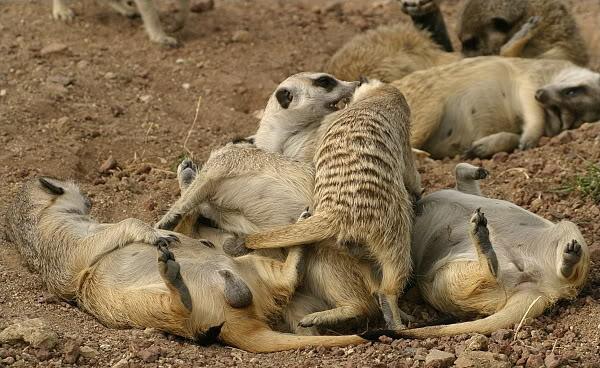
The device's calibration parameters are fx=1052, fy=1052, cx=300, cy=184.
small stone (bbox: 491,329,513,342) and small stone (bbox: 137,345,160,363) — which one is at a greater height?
small stone (bbox: 137,345,160,363)

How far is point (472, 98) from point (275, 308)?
266cm

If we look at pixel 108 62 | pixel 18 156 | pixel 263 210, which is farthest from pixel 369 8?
pixel 263 210

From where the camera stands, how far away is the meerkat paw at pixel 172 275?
3.46m

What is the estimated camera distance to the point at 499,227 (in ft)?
13.1

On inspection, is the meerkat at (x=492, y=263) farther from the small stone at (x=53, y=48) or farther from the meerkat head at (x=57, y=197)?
the small stone at (x=53, y=48)

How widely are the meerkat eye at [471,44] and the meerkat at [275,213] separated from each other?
3.16 metres

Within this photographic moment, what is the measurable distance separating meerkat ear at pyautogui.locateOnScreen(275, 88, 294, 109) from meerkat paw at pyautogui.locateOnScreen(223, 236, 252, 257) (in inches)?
31.7

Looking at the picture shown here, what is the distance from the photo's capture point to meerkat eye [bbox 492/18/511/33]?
704 centimetres

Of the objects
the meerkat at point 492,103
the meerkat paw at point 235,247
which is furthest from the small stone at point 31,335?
the meerkat at point 492,103

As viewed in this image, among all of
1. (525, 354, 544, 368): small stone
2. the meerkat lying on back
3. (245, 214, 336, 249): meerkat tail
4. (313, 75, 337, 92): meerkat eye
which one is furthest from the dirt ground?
(313, 75, 337, 92): meerkat eye

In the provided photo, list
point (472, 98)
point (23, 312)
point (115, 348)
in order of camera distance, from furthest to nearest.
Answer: point (472, 98) < point (23, 312) < point (115, 348)

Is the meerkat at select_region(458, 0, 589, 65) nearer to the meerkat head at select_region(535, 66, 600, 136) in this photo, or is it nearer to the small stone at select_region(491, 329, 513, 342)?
the meerkat head at select_region(535, 66, 600, 136)

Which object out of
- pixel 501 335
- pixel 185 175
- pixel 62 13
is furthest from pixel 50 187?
pixel 62 13

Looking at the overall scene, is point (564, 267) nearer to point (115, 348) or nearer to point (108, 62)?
point (115, 348)
